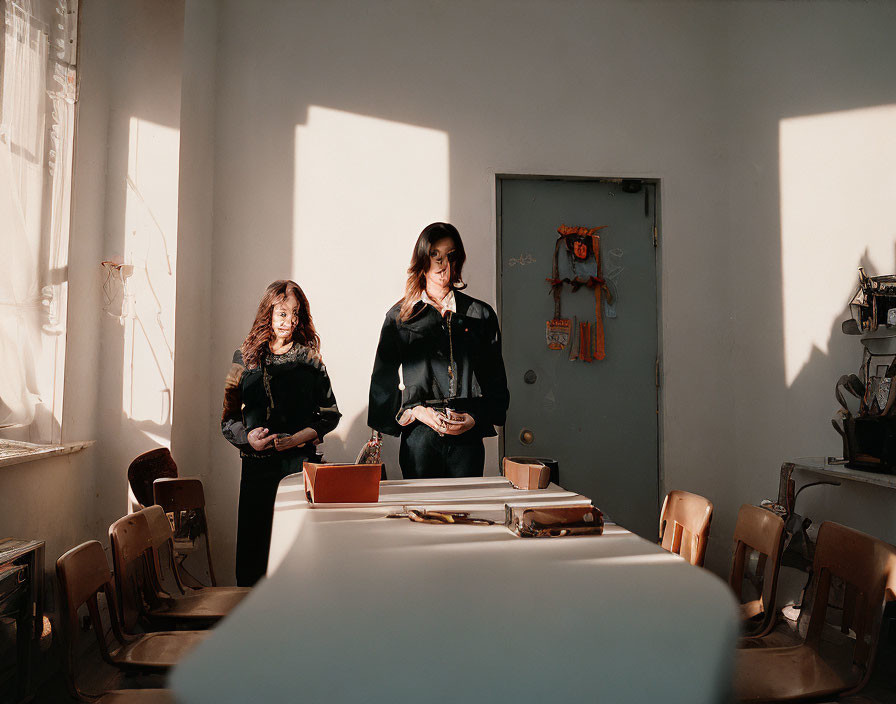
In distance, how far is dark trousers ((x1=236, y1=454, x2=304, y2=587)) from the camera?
3396mm

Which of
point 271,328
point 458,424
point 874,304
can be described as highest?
point 874,304

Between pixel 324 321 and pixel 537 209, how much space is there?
5.21ft

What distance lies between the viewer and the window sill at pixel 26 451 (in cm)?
255

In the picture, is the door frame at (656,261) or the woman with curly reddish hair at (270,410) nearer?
the woman with curly reddish hair at (270,410)

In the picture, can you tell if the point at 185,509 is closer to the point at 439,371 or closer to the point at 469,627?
the point at 439,371

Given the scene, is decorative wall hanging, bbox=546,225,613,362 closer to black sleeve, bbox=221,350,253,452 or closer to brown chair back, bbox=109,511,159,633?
black sleeve, bbox=221,350,253,452

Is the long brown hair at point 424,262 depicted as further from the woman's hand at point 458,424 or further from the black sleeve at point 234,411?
the black sleeve at point 234,411

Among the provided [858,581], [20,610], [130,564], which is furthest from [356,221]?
[858,581]

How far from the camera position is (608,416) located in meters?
4.33

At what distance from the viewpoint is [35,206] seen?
2.93m

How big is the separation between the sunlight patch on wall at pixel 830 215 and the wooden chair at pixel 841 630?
2096 millimetres

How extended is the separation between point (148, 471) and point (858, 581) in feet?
9.69

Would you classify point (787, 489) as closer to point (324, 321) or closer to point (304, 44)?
point (324, 321)

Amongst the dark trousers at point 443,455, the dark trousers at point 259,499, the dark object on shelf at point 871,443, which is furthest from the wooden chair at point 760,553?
the dark trousers at point 259,499
